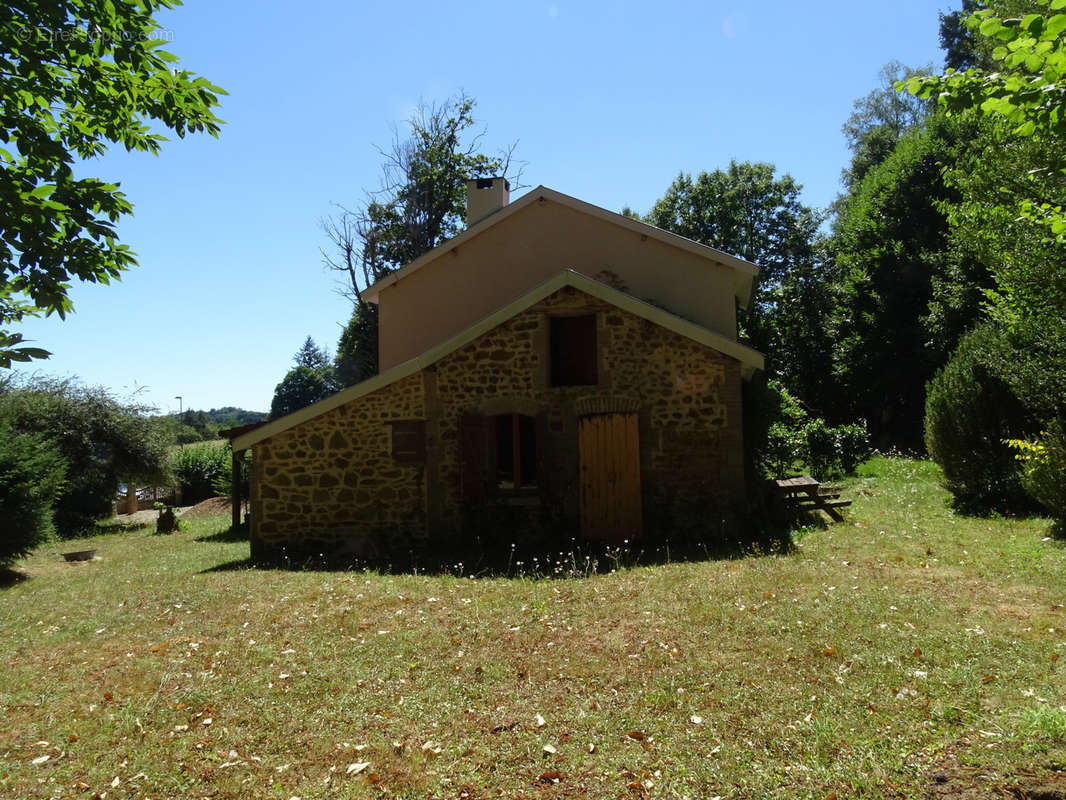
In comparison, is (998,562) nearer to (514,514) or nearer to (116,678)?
(514,514)

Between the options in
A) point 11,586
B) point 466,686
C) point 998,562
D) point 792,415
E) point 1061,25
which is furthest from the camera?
point 792,415

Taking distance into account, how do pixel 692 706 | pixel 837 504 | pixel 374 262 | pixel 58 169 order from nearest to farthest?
pixel 58 169 → pixel 692 706 → pixel 837 504 → pixel 374 262

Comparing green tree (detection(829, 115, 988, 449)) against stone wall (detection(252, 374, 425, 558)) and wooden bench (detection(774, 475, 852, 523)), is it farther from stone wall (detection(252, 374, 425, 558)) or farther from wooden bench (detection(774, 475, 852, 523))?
stone wall (detection(252, 374, 425, 558))

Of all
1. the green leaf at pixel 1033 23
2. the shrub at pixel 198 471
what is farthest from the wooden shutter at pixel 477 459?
the shrub at pixel 198 471

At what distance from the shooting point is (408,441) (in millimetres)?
12312

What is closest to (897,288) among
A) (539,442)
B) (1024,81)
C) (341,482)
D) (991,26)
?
(539,442)

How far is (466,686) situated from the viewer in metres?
5.57

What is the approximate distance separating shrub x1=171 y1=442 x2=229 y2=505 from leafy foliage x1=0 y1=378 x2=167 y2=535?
663 centimetres

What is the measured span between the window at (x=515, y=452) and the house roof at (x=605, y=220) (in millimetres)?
5729

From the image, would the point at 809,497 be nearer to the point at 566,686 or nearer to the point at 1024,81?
the point at 566,686

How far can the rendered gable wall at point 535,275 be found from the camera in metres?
16.1

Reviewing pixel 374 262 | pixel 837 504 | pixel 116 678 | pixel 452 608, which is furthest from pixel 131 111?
pixel 374 262

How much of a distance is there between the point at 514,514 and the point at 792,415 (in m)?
9.77

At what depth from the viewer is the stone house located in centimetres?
1183
